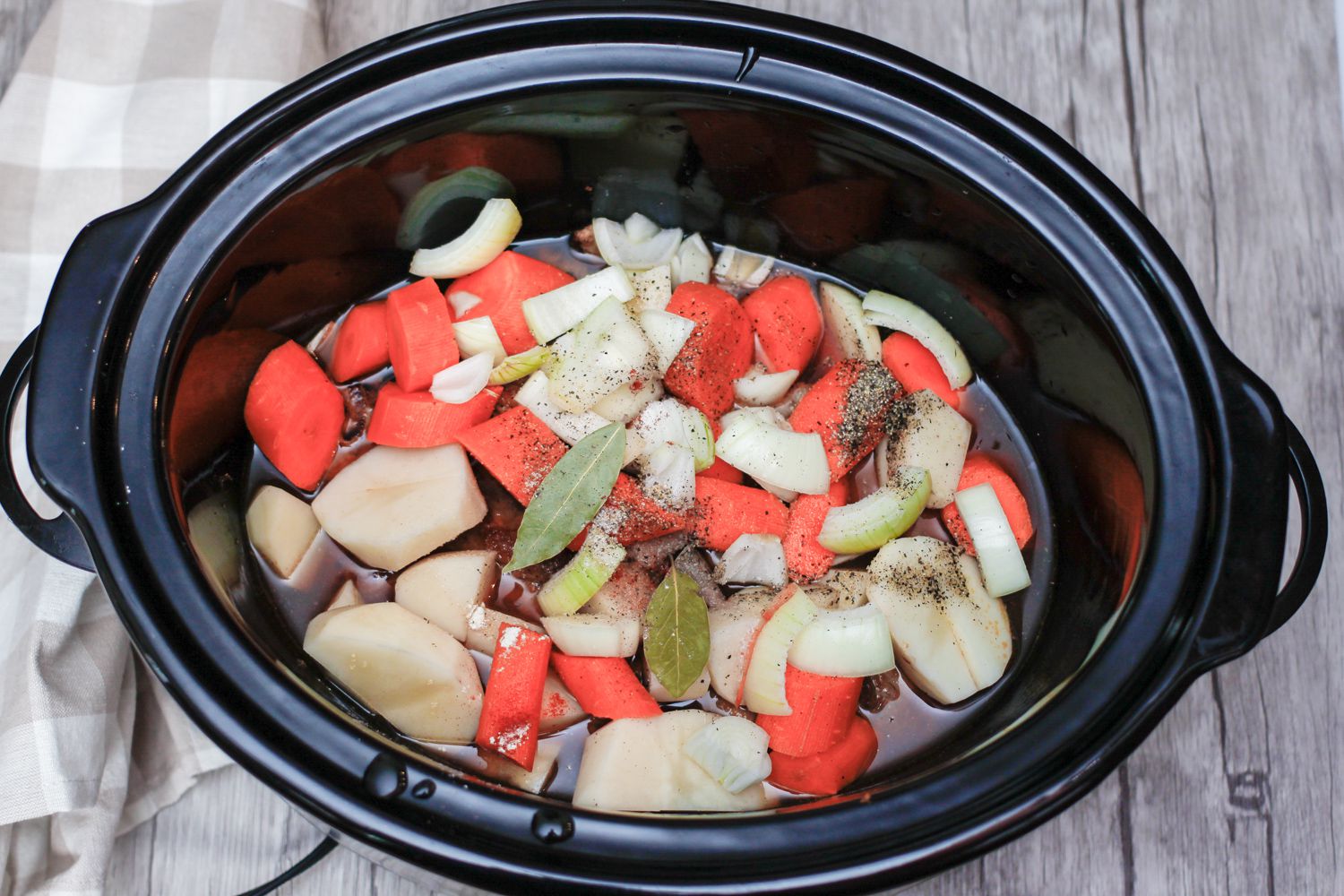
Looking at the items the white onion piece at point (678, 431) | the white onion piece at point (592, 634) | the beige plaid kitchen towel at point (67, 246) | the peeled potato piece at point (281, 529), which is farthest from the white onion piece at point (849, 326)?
the beige plaid kitchen towel at point (67, 246)

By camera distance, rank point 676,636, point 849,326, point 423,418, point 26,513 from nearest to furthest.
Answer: point 26,513 < point 676,636 < point 423,418 < point 849,326

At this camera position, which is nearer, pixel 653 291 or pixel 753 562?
pixel 753 562

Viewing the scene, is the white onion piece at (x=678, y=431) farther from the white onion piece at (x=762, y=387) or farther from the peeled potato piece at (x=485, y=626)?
the peeled potato piece at (x=485, y=626)

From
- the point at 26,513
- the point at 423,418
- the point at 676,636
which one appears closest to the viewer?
the point at 26,513

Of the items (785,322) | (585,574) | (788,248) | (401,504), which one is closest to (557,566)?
(585,574)

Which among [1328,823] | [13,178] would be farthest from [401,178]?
[1328,823]

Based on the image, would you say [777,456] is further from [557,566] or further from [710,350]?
[557,566]
